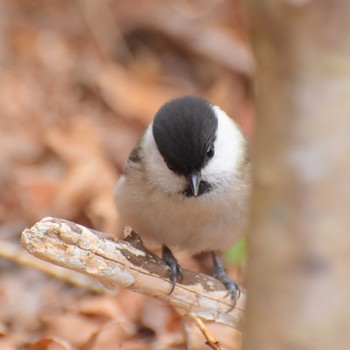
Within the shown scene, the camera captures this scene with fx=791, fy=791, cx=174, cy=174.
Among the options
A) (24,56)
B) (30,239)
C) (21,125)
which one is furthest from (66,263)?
(24,56)

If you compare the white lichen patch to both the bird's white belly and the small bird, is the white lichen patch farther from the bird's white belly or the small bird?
the bird's white belly

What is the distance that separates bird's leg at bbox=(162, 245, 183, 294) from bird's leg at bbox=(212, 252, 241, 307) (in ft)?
0.60

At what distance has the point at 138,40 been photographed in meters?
5.71

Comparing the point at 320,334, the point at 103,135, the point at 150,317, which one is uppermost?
the point at 103,135

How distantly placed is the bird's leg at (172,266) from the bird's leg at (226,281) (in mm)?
184

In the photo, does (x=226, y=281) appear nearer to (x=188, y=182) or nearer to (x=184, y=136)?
(x=188, y=182)

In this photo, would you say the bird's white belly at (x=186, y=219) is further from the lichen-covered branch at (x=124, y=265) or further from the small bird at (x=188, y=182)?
the lichen-covered branch at (x=124, y=265)

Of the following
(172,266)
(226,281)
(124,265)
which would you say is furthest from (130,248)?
(226,281)

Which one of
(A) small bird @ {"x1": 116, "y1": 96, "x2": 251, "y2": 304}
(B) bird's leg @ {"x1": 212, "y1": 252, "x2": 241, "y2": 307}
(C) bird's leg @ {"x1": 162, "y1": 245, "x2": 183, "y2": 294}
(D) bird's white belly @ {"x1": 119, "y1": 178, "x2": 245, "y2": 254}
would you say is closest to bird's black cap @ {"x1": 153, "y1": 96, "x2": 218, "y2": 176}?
(A) small bird @ {"x1": 116, "y1": 96, "x2": 251, "y2": 304}

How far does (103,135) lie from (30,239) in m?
2.79

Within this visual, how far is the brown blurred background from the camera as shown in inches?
159

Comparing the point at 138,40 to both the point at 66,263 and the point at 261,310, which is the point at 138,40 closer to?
the point at 66,263

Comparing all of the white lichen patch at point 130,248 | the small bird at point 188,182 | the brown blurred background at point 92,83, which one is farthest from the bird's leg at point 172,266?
the brown blurred background at point 92,83

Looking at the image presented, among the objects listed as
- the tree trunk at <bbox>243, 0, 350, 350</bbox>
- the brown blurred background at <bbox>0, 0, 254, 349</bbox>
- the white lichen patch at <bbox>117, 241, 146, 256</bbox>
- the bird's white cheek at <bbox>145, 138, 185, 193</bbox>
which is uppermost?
the brown blurred background at <bbox>0, 0, 254, 349</bbox>
